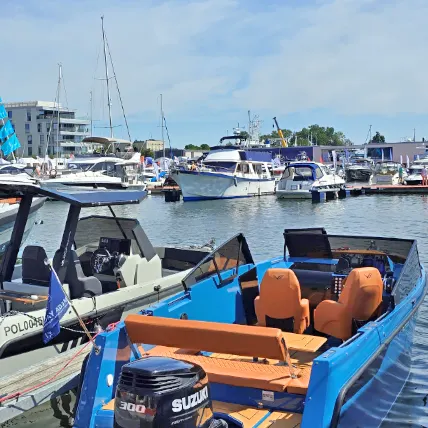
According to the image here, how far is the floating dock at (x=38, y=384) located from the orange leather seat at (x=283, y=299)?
2393 mm

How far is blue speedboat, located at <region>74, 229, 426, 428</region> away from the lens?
4.14 metres

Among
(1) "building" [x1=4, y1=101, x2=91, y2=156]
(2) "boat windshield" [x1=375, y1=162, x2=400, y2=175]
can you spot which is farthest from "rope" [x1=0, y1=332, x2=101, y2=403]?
→ (1) "building" [x1=4, y1=101, x2=91, y2=156]

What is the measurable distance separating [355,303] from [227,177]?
3827 centimetres

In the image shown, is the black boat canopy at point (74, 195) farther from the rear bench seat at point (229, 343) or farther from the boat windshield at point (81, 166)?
the boat windshield at point (81, 166)

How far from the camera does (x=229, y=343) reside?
5.25 metres

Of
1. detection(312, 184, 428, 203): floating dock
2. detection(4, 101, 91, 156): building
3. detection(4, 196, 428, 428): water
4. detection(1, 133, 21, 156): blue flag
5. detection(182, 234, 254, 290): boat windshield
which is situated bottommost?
detection(4, 196, 428, 428): water

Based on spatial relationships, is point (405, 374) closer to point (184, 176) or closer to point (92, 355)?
point (92, 355)

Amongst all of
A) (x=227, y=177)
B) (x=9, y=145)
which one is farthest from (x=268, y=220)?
(x=227, y=177)

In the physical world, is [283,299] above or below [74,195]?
below

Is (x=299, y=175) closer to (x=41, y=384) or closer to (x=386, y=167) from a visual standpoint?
(x=386, y=167)

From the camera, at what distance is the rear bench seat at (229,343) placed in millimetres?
5176

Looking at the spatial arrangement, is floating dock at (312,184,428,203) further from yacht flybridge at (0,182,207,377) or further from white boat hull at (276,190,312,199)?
yacht flybridge at (0,182,207,377)

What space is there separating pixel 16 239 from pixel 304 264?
421 centimetres

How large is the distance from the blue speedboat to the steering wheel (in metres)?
2.24
